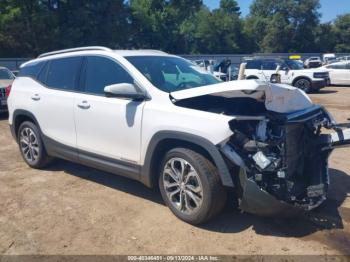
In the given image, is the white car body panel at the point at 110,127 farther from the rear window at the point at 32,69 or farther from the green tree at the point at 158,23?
the green tree at the point at 158,23

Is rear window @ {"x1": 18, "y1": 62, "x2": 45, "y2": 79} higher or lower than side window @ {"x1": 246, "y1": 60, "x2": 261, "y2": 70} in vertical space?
higher

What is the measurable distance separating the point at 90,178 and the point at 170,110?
87.2 inches

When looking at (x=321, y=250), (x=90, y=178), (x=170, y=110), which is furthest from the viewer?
(x=90, y=178)

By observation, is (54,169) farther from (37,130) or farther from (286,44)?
(286,44)

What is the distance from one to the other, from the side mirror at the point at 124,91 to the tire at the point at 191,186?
2.44ft

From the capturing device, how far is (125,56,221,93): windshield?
4627mm

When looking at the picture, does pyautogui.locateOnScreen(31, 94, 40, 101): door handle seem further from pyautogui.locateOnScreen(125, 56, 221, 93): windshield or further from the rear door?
pyautogui.locateOnScreen(125, 56, 221, 93): windshield

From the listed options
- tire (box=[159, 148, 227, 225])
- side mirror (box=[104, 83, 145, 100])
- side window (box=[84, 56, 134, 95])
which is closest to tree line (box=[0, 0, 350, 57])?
side window (box=[84, 56, 134, 95])

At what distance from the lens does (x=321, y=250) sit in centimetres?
364

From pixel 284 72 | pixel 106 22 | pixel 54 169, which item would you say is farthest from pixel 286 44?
pixel 54 169

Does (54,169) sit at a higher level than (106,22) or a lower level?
lower

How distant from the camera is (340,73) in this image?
70.2ft

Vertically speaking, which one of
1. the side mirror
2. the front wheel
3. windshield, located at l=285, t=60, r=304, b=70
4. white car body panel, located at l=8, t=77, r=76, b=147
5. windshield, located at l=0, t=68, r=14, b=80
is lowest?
the front wheel

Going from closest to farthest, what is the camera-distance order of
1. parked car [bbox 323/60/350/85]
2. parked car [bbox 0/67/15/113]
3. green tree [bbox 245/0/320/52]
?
1. parked car [bbox 0/67/15/113]
2. parked car [bbox 323/60/350/85]
3. green tree [bbox 245/0/320/52]
